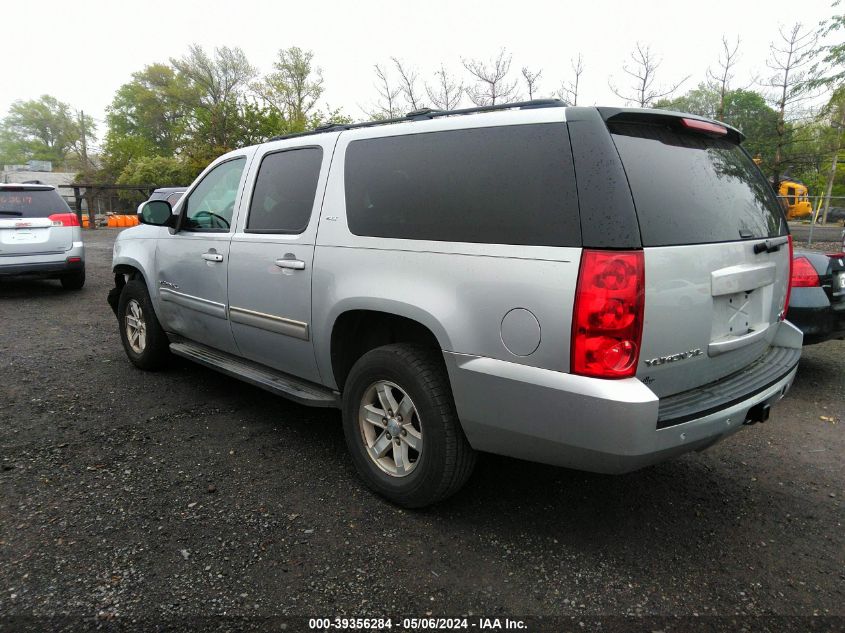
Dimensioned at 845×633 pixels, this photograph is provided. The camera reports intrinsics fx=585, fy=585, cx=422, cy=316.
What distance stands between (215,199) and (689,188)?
3245 millimetres

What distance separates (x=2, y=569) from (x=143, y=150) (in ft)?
218

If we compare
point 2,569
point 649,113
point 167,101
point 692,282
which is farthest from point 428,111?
point 167,101

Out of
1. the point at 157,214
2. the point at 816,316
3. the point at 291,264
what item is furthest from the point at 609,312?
the point at 157,214

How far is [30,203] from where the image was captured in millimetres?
8875

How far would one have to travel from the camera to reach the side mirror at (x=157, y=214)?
176 inches

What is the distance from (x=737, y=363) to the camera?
9.05 ft

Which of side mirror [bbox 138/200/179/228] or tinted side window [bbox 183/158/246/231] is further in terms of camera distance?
side mirror [bbox 138/200/179/228]

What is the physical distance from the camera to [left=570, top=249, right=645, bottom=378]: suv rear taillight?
2.16m

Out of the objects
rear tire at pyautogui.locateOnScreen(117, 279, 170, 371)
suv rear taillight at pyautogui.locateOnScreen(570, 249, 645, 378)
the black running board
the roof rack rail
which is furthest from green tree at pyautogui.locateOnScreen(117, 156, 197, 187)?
suv rear taillight at pyautogui.locateOnScreen(570, 249, 645, 378)

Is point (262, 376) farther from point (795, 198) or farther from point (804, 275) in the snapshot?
point (795, 198)

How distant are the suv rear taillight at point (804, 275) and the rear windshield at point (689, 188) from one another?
77.0 inches

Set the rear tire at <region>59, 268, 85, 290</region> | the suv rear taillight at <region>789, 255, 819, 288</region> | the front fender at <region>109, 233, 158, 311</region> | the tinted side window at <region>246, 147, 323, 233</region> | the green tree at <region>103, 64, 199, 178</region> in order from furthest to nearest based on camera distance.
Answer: the green tree at <region>103, 64, 199, 178</region>
the rear tire at <region>59, 268, 85, 290</region>
the front fender at <region>109, 233, 158, 311</region>
the suv rear taillight at <region>789, 255, 819, 288</region>
the tinted side window at <region>246, 147, 323, 233</region>

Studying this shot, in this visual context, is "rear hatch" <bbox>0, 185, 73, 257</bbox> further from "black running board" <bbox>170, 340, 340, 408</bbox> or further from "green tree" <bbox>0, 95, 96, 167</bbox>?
"green tree" <bbox>0, 95, 96, 167</bbox>

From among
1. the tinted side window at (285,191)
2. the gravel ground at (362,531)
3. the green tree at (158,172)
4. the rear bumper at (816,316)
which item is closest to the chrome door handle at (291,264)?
the tinted side window at (285,191)
